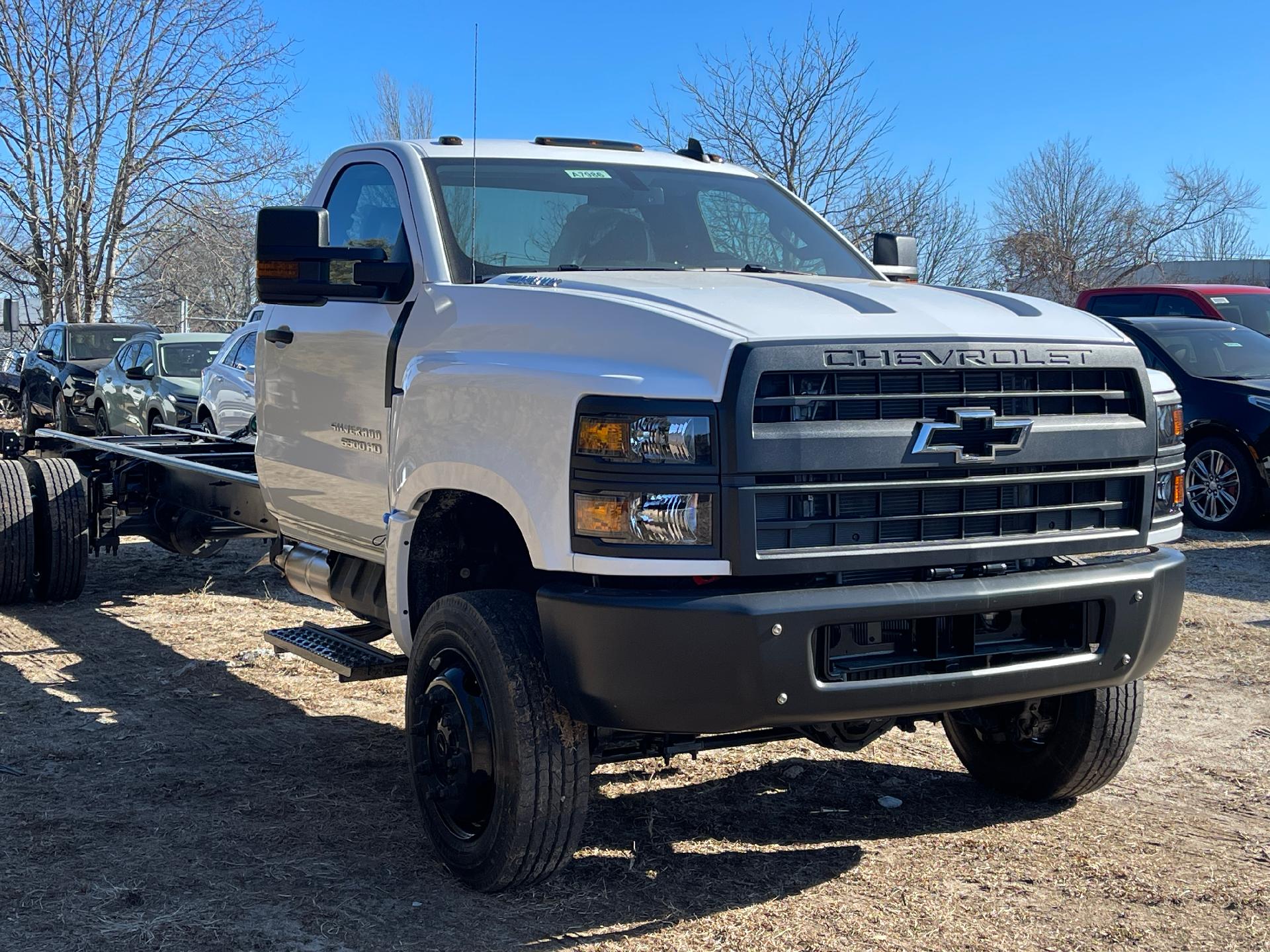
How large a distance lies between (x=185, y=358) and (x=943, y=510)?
14687 mm

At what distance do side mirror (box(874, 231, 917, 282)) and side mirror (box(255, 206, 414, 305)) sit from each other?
6.80 feet

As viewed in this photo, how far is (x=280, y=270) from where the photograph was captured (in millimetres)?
4406

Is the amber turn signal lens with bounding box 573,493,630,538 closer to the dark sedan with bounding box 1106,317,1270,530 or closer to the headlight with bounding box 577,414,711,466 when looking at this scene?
the headlight with bounding box 577,414,711,466

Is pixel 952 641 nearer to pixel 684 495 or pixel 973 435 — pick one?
pixel 973 435

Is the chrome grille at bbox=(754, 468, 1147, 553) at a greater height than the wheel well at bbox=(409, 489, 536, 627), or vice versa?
the chrome grille at bbox=(754, 468, 1147, 553)

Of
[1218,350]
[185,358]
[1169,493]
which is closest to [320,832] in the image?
[1169,493]

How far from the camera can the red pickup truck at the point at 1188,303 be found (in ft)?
48.4

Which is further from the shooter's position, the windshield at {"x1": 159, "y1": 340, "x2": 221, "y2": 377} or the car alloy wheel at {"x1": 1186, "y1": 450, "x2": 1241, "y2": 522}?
the windshield at {"x1": 159, "y1": 340, "x2": 221, "y2": 377}

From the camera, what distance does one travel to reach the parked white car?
13383mm

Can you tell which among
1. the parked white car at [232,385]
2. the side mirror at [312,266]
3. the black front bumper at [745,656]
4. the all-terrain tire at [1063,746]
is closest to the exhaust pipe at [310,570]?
the side mirror at [312,266]

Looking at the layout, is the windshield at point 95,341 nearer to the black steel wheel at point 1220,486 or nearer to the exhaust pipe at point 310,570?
the black steel wheel at point 1220,486

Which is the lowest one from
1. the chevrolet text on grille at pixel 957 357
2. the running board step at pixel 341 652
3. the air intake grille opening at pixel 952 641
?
the running board step at pixel 341 652

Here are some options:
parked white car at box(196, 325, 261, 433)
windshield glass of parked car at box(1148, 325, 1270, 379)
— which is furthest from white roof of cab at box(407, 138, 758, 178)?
parked white car at box(196, 325, 261, 433)

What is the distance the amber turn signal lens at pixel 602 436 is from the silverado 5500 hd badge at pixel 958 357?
0.55 m
